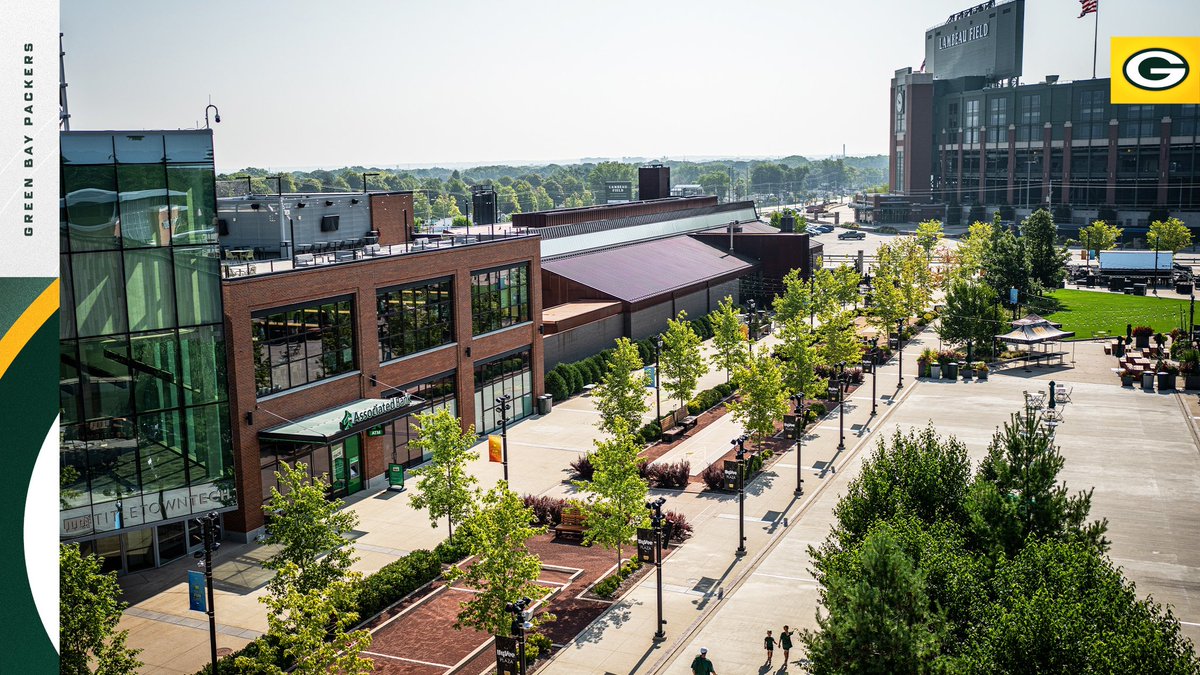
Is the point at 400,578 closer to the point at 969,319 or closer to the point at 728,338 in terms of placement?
the point at 728,338

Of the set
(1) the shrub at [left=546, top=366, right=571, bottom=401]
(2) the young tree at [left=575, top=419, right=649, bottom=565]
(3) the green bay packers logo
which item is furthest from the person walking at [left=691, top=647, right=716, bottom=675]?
(3) the green bay packers logo

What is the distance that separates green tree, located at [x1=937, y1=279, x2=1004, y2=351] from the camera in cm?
6550

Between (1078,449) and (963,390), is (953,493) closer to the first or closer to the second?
(1078,449)

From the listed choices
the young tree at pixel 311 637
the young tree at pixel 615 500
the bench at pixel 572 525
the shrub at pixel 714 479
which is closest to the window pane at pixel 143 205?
the young tree at pixel 311 637

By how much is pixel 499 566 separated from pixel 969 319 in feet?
157

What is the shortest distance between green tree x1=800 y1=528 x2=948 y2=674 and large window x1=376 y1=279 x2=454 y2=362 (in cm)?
2731

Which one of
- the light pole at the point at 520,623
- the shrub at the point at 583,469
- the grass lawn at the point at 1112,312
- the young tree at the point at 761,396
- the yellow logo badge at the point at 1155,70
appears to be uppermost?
the yellow logo badge at the point at 1155,70

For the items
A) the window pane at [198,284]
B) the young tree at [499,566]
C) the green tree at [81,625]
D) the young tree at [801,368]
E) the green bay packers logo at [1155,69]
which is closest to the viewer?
the green tree at [81,625]

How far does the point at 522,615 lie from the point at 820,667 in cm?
744

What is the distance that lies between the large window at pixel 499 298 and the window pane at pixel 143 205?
19.6m

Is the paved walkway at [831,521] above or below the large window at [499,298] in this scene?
below

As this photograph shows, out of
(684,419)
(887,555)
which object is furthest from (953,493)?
(684,419)

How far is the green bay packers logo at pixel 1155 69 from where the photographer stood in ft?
393

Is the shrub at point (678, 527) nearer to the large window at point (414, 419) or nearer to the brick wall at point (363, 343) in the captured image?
the large window at point (414, 419)
